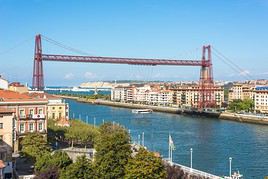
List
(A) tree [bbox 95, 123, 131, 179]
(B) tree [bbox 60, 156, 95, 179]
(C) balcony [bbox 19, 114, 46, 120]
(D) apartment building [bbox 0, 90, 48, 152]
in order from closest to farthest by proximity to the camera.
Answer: (B) tree [bbox 60, 156, 95, 179] → (A) tree [bbox 95, 123, 131, 179] → (D) apartment building [bbox 0, 90, 48, 152] → (C) balcony [bbox 19, 114, 46, 120]

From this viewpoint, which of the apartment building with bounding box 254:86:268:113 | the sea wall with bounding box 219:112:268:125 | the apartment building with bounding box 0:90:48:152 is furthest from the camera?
the apartment building with bounding box 254:86:268:113

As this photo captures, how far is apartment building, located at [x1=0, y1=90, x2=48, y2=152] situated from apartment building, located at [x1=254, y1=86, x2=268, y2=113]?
2009 cm

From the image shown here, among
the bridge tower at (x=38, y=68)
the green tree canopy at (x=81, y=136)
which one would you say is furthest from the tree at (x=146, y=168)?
the bridge tower at (x=38, y=68)

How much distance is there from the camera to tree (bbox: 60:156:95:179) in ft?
22.1

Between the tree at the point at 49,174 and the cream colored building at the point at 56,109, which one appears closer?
the tree at the point at 49,174

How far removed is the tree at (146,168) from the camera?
6.73 metres

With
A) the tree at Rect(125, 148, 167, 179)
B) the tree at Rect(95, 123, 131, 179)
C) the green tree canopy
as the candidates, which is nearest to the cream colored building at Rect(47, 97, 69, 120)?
the green tree canopy

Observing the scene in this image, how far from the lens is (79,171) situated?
6.77 meters

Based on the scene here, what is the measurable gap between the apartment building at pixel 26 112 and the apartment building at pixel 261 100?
20.1 meters

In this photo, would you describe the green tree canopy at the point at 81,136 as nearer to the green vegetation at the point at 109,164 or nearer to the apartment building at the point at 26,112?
the apartment building at the point at 26,112

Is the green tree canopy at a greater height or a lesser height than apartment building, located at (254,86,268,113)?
lesser

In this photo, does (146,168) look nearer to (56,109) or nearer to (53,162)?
(53,162)

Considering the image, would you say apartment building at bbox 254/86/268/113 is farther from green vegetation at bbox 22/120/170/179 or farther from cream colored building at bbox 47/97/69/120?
green vegetation at bbox 22/120/170/179

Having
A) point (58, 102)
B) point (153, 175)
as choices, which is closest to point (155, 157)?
point (153, 175)
